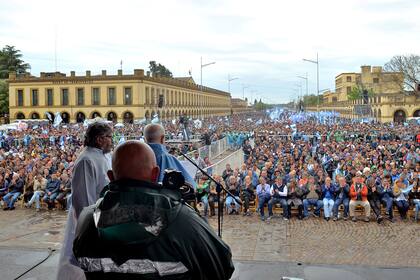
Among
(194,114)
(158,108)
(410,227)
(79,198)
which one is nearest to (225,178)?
(410,227)

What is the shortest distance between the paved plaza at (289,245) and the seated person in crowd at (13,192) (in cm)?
53

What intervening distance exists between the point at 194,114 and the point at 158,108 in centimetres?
2837

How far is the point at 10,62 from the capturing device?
83750mm

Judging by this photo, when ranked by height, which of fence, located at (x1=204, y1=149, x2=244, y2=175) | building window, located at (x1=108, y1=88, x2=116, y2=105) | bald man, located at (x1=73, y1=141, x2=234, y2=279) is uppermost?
building window, located at (x1=108, y1=88, x2=116, y2=105)

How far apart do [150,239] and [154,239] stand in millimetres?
17

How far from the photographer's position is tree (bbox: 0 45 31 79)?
8169 centimetres

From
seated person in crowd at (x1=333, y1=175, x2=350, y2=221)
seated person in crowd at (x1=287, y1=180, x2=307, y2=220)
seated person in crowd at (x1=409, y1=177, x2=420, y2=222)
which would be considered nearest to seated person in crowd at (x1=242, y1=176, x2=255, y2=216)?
seated person in crowd at (x1=287, y1=180, x2=307, y2=220)

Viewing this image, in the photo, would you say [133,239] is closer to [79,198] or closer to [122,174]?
[122,174]

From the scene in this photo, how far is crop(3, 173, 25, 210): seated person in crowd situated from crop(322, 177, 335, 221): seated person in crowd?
29.8 feet

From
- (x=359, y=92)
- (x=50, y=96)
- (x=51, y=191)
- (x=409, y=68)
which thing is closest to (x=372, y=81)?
(x=359, y=92)

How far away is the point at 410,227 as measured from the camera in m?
11.7

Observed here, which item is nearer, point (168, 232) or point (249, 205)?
point (168, 232)

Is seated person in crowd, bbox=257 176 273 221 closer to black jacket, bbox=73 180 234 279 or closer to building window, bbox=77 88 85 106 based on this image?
black jacket, bbox=73 180 234 279

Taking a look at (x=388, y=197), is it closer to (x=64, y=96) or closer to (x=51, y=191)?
(x=51, y=191)
